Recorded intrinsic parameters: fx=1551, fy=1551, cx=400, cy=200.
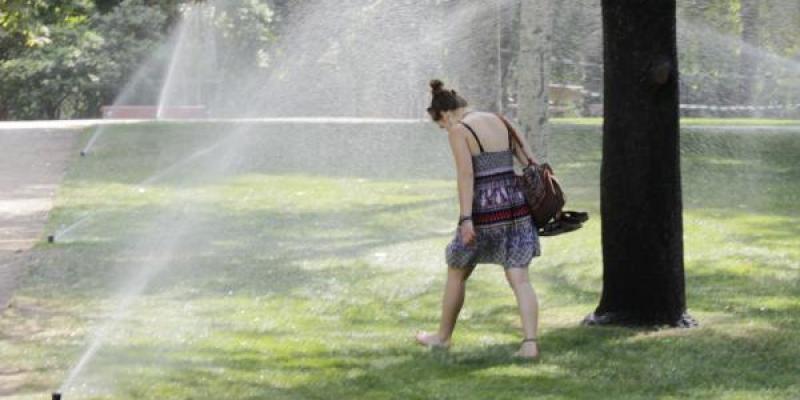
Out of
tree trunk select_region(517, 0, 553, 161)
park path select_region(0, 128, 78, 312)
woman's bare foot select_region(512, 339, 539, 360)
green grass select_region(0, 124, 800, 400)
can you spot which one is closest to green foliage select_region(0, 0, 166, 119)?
park path select_region(0, 128, 78, 312)

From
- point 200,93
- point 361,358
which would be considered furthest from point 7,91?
point 361,358

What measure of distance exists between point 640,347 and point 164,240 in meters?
6.32

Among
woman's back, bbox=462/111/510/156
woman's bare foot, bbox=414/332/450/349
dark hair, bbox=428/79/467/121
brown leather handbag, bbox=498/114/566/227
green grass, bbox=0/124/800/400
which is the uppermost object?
dark hair, bbox=428/79/467/121

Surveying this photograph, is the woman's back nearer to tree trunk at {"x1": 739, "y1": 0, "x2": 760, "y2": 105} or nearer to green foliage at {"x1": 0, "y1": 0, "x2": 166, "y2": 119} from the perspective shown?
tree trunk at {"x1": 739, "y1": 0, "x2": 760, "y2": 105}

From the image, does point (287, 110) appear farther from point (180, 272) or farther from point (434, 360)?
point (434, 360)

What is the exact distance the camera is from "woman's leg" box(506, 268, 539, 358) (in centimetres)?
747

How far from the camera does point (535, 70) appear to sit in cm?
1348

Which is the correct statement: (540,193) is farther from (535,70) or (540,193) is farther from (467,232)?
(535,70)

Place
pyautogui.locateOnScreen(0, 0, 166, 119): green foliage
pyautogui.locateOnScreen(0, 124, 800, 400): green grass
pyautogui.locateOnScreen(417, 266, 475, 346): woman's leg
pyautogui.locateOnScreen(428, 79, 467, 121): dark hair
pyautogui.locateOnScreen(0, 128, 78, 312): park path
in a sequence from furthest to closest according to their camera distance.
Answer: pyautogui.locateOnScreen(0, 0, 166, 119): green foliage
pyautogui.locateOnScreen(0, 128, 78, 312): park path
pyautogui.locateOnScreen(417, 266, 475, 346): woman's leg
pyautogui.locateOnScreen(428, 79, 467, 121): dark hair
pyautogui.locateOnScreen(0, 124, 800, 400): green grass

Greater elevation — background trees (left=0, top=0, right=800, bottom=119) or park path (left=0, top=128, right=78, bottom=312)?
background trees (left=0, top=0, right=800, bottom=119)

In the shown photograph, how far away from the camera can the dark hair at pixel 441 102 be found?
24.7ft

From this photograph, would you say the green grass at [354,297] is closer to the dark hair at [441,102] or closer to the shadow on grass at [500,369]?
the shadow on grass at [500,369]

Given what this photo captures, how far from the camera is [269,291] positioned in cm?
1020

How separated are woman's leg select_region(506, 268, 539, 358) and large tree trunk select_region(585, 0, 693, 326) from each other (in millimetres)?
796
